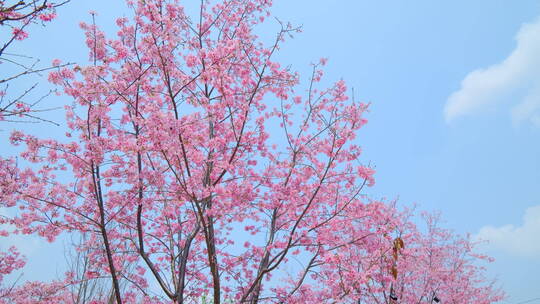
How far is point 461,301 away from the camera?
46.8ft

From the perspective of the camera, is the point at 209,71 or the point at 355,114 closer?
the point at 209,71

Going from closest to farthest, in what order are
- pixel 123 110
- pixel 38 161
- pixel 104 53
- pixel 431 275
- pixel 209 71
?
pixel 209 71 < pixel 38 161 < pixel 104 53 < pixel 123 110 < pixel 431 275

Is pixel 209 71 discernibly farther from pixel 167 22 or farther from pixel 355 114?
pixel 355 114

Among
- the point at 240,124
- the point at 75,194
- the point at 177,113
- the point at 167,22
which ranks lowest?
the point at 75,194

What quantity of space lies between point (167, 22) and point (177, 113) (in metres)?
1.50

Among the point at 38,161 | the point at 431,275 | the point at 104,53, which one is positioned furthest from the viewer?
the point at 431,275

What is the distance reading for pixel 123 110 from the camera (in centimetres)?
800

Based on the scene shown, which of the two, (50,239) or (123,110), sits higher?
(123,110)

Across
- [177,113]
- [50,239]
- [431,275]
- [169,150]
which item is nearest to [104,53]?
[177,113]

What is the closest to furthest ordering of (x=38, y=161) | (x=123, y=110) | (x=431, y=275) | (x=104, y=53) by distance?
(x=38, y=161) < (x=104, y=53) < (x=123, y=110) < (x=431, y=275)

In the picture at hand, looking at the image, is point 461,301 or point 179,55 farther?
point 461,301

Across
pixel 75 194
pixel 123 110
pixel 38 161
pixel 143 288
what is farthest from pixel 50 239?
pixel 123 110

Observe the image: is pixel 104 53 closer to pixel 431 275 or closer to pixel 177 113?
pixel 177 113

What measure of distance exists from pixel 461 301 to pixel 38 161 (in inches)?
543
